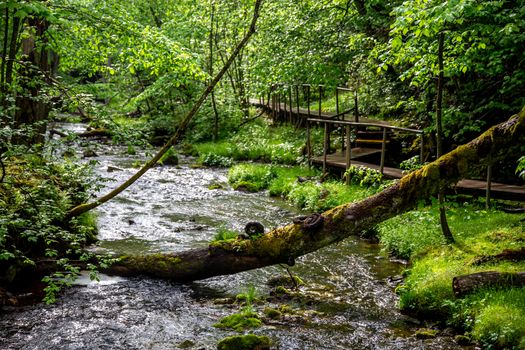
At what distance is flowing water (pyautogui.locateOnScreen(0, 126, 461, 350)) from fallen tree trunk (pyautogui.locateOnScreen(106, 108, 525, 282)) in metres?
0.32

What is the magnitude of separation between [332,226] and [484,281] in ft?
7.50

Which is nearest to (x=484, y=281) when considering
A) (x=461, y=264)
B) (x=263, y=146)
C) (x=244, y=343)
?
(x=461, y=264)

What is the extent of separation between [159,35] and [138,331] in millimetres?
6072

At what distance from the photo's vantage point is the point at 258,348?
19.6 ft

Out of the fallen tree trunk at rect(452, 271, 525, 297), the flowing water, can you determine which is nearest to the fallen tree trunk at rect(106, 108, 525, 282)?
the flowing water

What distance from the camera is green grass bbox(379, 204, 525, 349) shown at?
603 centimetres

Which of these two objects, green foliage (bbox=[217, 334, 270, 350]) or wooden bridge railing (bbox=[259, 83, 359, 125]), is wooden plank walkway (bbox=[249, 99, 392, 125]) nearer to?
wooden bridge railing (bbox=[259, 83, 359, 125])

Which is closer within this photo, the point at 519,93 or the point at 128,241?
the point at 128,241

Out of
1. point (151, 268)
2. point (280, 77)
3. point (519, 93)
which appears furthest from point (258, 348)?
point (280, 77)

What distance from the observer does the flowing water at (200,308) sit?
6281mm

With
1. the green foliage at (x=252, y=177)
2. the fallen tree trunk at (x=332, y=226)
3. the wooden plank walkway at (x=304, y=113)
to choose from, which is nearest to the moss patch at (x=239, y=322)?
the fallen tree trunk at (x=332, y=226)

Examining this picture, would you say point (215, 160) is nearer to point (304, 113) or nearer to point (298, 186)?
point (304, 113)

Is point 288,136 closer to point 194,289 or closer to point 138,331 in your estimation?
point 194,289

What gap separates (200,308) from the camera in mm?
7391
